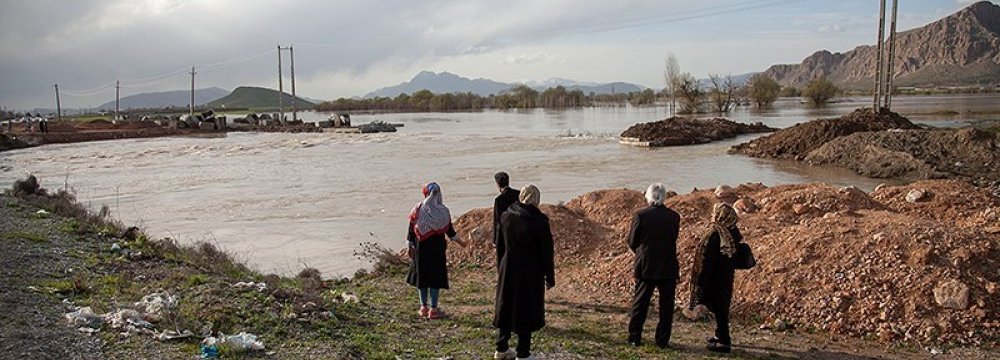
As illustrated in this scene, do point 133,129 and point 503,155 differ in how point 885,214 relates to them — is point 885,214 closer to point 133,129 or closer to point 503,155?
point 503,155

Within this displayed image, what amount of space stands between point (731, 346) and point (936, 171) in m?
18.2

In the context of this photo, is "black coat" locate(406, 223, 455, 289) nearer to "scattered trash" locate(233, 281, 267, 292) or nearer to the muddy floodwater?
"scattered trash" locate(233, 281, 267, 292)

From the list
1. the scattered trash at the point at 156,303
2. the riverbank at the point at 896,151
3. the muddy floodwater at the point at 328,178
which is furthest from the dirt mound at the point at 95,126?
the scattered trash at the point at 156,303

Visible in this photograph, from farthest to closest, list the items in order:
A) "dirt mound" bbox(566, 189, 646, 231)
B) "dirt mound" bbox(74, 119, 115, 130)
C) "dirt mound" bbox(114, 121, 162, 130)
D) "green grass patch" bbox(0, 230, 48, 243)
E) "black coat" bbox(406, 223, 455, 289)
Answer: "dirt mound" bbox(114, 121, 162, 130) → "dirt mound" bbox(74, 119, 115, 130) → "dirt mound" bbox(566, 189, 646, 231) → "green grass patch" bbox(0, 230, 48, 243) → "black coat" bbox(406, 223, 455, 289)

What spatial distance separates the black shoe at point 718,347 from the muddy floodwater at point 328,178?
5.96 m

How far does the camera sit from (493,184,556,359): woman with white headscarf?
547 cm

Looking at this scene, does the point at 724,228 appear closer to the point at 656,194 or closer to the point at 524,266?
the point at 656,194

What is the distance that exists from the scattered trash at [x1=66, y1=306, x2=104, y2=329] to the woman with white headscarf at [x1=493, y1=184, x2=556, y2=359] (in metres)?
3.44

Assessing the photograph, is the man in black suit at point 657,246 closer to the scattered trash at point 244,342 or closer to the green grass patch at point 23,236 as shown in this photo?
the scattered trash at point 244,342

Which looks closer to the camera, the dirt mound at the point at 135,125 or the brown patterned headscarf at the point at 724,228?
the brown patterned headscarf at the point at 724,228

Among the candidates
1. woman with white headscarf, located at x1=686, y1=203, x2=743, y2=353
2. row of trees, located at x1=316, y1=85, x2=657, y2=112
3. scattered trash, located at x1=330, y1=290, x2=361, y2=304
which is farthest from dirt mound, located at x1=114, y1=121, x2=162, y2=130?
row of trees, located at x1=316, y1=85, x2=657, y2=112

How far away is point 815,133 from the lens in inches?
1147

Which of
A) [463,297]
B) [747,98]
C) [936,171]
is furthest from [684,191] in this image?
[747,98]

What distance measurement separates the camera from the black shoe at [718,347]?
20.2 feet
